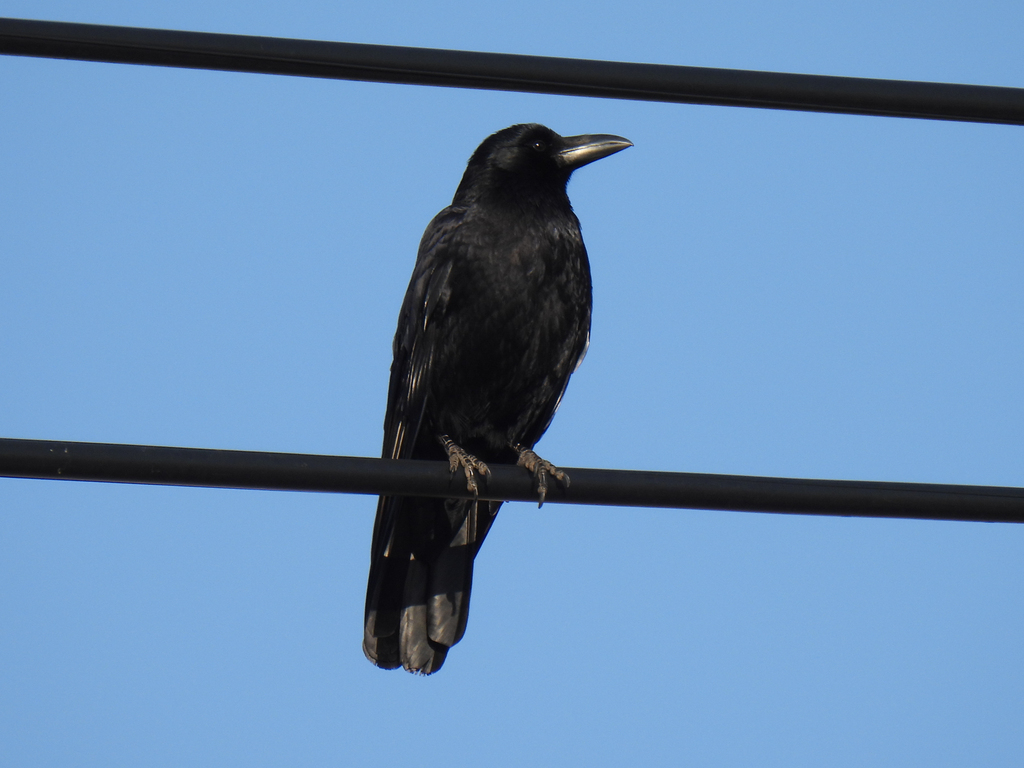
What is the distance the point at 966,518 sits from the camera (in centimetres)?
217

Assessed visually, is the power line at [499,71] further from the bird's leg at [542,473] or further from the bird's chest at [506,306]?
the bird's chest at [506,306]

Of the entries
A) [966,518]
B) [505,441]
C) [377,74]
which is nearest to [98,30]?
[377,74]

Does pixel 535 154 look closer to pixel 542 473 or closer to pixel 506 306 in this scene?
pixel 506 306

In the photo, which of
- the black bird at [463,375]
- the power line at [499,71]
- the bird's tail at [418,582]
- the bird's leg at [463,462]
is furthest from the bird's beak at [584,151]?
the power line at [499,71]

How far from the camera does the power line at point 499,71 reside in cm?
217

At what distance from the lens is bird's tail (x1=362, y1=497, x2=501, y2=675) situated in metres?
4.12

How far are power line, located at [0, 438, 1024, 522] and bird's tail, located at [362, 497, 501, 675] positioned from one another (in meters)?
1.84

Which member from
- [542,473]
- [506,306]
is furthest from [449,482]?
[506,306]

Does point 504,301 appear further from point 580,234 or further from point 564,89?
point 564,89

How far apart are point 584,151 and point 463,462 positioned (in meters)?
2.20

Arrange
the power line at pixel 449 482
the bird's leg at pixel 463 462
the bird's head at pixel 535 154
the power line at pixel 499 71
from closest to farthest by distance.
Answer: the power line at pixel 449 482, the power line at pixel 499 71, the bird's leg at pixel 463 462, the bird's head at pixel 535 154

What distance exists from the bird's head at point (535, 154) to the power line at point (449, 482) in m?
2.65

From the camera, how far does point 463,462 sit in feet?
9.92

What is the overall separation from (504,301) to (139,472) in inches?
90.8
